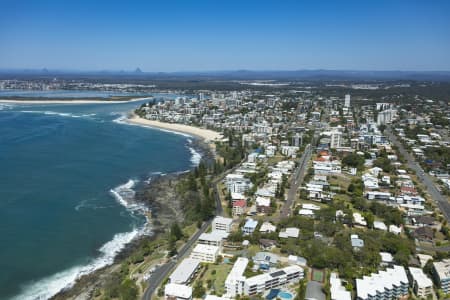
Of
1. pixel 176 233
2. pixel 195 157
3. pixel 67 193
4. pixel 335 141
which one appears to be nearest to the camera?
pixel 176 233

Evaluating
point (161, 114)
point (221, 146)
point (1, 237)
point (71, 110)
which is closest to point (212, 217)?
point (1, 237)

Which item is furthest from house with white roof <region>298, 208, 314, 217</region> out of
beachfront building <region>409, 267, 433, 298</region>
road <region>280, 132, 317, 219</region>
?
beachfront building <region>409, 267, 433, 298</region>

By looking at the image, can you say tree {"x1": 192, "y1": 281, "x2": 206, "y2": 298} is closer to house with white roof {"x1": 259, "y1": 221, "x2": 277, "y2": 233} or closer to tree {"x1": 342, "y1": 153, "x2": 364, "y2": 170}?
house with white roof {"x1": 259, "y1": 221, "x2": 277, "y2": 233}

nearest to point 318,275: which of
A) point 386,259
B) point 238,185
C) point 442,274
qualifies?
point 386,259

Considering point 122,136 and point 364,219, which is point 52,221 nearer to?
point 364,219

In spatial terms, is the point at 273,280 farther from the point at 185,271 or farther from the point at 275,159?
the point at 275,159

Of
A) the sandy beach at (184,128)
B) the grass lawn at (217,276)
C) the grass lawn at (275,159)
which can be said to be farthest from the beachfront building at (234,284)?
the sandy beach at (184,128)

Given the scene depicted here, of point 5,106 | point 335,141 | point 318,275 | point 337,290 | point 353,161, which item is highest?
point 5,106
